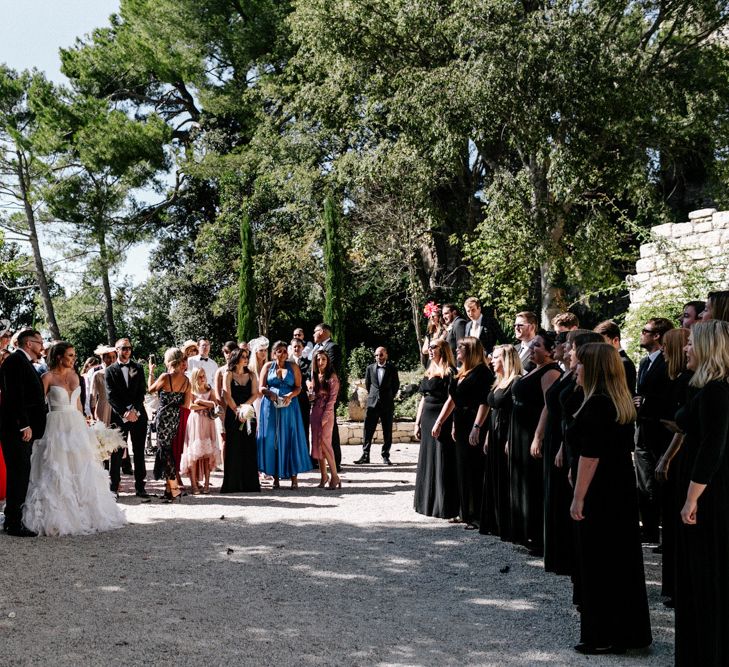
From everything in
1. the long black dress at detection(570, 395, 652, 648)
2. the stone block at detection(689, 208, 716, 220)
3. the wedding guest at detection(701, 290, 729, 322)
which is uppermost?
the stone block at detection(689, 208, 716, 220)

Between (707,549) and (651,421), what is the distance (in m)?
3.00

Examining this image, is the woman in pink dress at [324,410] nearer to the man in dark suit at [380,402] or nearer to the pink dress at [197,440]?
the pink dress at [197,440]

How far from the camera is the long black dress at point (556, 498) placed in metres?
5.81

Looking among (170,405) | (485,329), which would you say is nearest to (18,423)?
(170,405)

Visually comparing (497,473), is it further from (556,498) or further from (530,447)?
(556,498)

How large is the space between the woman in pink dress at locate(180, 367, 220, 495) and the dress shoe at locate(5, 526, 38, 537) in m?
2.57

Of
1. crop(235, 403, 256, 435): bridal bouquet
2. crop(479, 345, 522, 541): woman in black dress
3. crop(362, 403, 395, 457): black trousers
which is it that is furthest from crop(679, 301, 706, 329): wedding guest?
crop(362, 403, 395, 457): black trousers

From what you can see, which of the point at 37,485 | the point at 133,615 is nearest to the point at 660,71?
the point at 37,485

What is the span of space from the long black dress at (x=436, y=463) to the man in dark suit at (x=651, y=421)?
1948mm

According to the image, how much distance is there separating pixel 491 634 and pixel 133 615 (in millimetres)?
2221

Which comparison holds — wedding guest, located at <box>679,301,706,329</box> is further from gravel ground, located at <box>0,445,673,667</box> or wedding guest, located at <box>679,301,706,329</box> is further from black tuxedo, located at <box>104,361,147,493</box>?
black tuxedo, located at <box>104,361,147,493</box>

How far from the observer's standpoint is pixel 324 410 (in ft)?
34.9

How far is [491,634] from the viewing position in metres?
4.79

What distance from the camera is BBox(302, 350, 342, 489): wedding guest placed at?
34.5 feet
